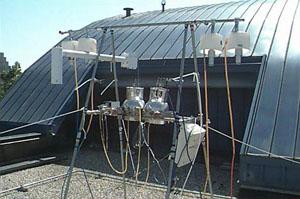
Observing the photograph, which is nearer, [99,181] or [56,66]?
[56,66]

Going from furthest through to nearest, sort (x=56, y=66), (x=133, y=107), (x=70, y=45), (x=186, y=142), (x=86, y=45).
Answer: (x=70, y=45)
(x=86, y=45)
(x=133, y=107)
(x=56, y=66)
(x=186, y=142)

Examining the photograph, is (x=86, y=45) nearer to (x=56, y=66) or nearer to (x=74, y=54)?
(x=74, y=54)

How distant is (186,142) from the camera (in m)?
3.51

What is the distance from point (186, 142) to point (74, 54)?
1747 millimetres

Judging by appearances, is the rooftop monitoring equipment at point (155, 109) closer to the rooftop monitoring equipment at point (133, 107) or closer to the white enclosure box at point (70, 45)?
the rooftop monitoring equipment at point (133, 107)

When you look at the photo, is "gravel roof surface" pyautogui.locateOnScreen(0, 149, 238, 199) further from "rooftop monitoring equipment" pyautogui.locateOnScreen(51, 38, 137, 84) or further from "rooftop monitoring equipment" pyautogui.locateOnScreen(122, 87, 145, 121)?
"rooftop monitoring equipment" pyautogui.locateOnScreen(51, 38, 137, 84)

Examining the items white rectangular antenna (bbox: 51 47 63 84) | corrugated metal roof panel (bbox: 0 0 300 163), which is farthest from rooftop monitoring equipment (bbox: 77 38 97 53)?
corrugated metal roof panel (bbox: 0 0 300 163)

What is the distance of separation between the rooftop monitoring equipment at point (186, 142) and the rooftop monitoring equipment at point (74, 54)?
1.48m

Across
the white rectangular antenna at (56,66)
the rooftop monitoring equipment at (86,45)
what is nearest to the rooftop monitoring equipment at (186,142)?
A: the white rectangular antenna at (56,66)

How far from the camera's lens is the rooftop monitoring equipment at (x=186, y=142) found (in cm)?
350

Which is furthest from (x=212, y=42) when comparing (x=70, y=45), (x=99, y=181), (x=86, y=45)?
(x=99, y=181)

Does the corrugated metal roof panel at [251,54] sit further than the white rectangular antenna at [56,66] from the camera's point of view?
Yes

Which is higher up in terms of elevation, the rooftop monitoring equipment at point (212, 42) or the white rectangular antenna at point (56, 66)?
the rooftop monitoring equipment at point (212, 42)

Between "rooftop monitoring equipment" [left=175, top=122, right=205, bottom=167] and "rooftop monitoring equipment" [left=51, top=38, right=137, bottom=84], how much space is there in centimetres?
148
